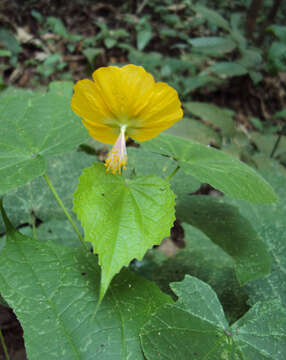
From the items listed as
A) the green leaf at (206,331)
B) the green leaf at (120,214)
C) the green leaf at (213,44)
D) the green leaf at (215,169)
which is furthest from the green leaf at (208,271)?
the green leaf at (213,44)

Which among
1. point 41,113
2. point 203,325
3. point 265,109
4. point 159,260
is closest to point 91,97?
point 41,113

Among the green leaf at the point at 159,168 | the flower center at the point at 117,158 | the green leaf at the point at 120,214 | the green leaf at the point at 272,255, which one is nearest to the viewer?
the green leaf at the point at 120,214

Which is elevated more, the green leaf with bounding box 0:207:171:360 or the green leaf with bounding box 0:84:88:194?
the green leaf with bounding box 0:84:88:194

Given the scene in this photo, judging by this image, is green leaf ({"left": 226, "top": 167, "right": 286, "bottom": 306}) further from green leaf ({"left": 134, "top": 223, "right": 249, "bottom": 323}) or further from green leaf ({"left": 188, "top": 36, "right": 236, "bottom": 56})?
green leaf ({"left": 188, "top": 36, "right": 236, "bottom": 56})

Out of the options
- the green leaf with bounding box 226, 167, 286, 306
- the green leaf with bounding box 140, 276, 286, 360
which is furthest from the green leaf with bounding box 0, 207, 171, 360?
the green leaf with bounding box 226, 167, 286, 306

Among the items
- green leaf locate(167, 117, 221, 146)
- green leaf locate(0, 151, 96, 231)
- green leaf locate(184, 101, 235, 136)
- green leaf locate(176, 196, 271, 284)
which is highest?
green leaf locate(176, 196, 271, 284)

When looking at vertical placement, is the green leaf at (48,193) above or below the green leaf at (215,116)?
above

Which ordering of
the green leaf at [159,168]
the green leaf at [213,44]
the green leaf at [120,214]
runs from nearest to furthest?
the green leaf at [120,214] < the green leaf at [159,168] < the green leaf at [213,44]

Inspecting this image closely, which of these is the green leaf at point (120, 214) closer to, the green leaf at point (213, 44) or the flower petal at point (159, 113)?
the flower petal at point (159, 113)
